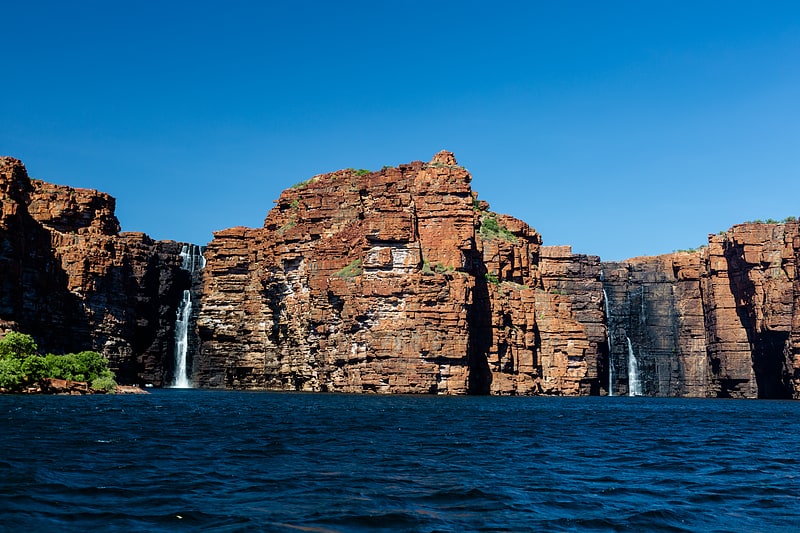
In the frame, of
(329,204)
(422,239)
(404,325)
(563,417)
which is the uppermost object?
(329,204)

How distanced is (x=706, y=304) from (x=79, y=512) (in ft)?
429

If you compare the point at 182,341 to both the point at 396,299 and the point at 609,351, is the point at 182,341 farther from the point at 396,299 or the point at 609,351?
the point at 609,351

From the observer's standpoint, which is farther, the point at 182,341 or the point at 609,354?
the point at 609,354

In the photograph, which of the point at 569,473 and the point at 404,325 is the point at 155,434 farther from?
the point at 404,325

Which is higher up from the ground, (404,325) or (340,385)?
(404,325)

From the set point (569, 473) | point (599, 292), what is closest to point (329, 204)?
point (599, 292)

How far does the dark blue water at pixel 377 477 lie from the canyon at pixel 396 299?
48.6m

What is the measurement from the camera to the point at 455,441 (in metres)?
35.4

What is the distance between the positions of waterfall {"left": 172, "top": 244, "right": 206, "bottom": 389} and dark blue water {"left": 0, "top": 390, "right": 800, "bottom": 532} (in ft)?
270

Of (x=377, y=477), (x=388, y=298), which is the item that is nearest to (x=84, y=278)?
(x=388, y=298)

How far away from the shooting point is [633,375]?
139750 millimetres

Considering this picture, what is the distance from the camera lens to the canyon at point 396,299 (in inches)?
3639

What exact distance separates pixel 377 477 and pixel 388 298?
68945 millimetres

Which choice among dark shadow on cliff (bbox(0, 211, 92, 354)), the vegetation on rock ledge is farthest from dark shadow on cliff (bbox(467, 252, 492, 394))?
dark shadow on cliff (bbox(0, 211, 92, 354))
